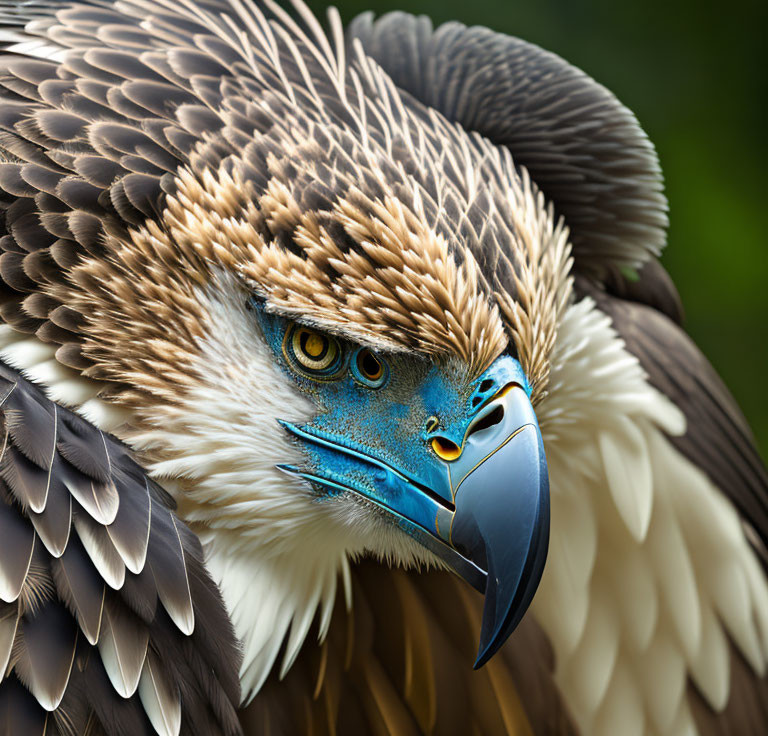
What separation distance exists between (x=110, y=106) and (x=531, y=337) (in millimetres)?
482

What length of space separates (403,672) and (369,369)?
1.61 feet

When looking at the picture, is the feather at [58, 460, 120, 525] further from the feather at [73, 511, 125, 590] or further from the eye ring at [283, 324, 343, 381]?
the eye ring at [283, 324, 343, 381]

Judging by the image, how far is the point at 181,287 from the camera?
99 centimetres

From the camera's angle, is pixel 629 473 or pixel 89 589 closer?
pixel 89 589

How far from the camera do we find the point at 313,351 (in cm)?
100

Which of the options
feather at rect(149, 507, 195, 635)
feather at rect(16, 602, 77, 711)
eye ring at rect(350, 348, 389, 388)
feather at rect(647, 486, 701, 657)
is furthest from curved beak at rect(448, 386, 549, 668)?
feather at rect(647, 486, 701, 657)

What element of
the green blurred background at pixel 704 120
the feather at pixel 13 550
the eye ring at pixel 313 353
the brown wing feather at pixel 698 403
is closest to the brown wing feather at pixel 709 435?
the brown wing feather at pixel 698 403

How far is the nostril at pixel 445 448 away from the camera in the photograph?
38.5 inches

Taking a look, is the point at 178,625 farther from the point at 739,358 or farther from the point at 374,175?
the point at 739,358

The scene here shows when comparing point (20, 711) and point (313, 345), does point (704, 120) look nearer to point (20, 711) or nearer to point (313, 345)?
point (313, 345)

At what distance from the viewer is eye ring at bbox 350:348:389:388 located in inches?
39.2

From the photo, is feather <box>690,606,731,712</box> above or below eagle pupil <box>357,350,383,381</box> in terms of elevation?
below

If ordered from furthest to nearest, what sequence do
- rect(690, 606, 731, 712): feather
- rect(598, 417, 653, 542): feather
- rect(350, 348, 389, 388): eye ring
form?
rect(690, 606, 731, 712): feather
rect(598, 417, 653, 542): feather
rect(350, 348, 389, 388): eye ring

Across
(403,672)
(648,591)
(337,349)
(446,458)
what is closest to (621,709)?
(648,591)
